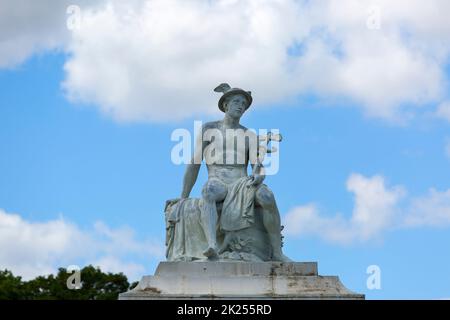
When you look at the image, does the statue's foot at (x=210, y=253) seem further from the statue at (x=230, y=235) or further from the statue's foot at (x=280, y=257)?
the statue's foot at (x=280, y=257)

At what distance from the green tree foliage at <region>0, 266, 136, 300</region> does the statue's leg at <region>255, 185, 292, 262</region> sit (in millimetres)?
22799

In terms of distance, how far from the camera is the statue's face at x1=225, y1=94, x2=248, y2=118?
1920cm

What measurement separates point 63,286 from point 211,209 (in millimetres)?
24216

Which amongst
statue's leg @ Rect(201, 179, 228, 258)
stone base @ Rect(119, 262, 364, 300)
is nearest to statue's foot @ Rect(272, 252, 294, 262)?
stone base @ Rect(119, 262, 364, 300)

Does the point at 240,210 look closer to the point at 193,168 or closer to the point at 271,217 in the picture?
the point at 271,217

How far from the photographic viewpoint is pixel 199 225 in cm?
1786

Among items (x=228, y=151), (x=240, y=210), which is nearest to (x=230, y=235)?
(x=240, y=210)

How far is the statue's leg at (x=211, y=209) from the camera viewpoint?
1730cm

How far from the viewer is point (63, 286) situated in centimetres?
4053

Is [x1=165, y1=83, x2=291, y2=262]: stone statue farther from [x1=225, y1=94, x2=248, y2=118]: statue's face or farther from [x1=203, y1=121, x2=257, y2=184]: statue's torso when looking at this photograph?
[x1=225, y1=94, x2=248, y2=118]: statue's face

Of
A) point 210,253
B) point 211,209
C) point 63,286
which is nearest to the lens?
point 210,253
